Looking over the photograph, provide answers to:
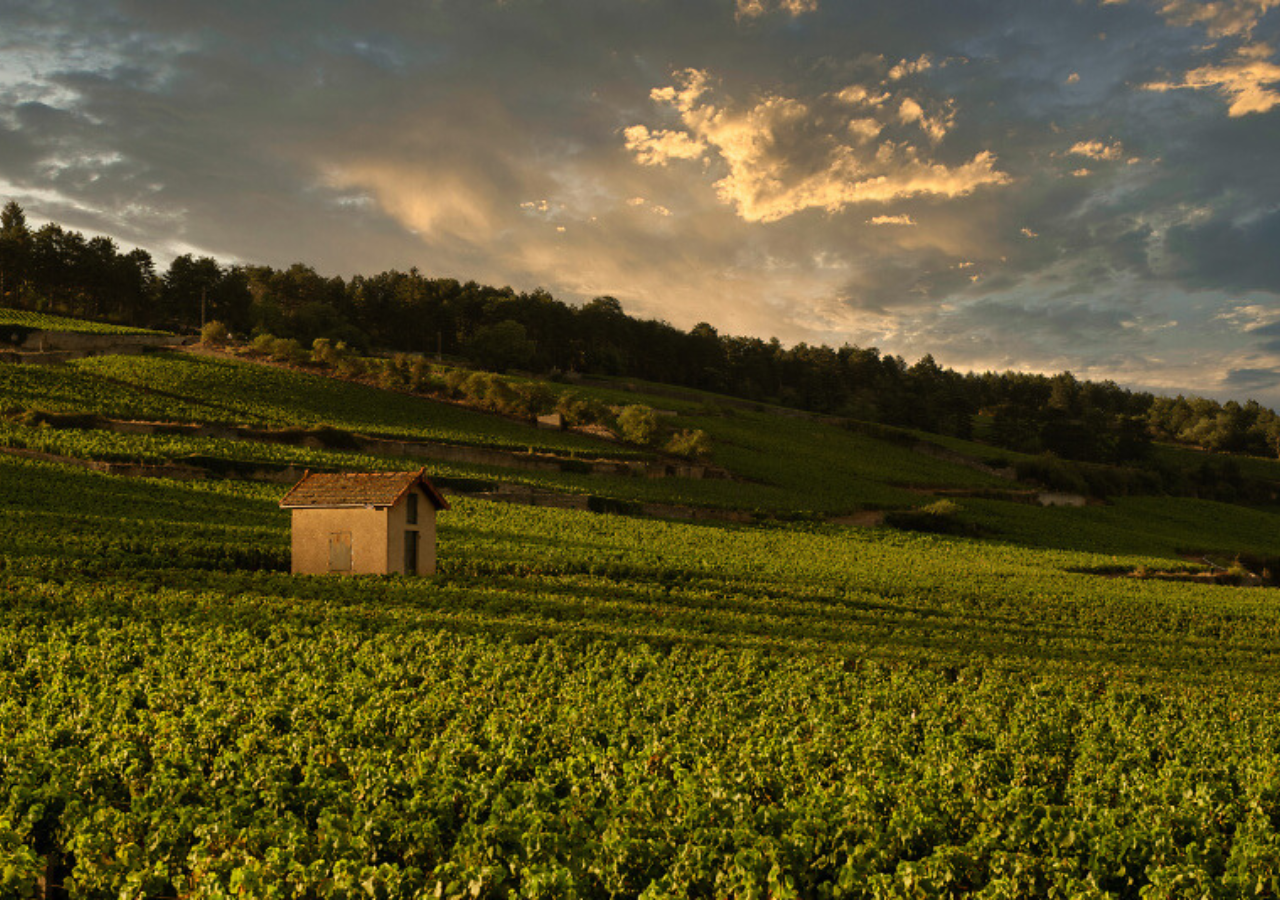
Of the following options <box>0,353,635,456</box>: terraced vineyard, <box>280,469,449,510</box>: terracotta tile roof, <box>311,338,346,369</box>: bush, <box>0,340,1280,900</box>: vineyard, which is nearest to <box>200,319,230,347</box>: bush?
<box>0,353,635,456</box>: terraced vineyard

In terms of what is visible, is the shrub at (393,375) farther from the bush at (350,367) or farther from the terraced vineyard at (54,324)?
the terraced vineyard at (54,324)

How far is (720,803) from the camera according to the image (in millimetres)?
9820

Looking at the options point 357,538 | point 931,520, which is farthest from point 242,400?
point 931,520

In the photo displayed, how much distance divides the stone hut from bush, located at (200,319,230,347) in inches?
2767

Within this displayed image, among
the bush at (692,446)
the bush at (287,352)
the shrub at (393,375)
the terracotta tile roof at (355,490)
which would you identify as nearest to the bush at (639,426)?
the bush at (692,446)

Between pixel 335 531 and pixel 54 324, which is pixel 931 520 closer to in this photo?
pixel 335 531

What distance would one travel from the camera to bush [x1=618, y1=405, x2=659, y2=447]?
8256cm

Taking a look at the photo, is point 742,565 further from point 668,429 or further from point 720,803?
point 668,429

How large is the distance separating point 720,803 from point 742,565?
32156 mm

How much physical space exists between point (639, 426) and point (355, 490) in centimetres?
5123

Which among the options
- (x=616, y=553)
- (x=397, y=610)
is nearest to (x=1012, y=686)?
(x=397, y=610)

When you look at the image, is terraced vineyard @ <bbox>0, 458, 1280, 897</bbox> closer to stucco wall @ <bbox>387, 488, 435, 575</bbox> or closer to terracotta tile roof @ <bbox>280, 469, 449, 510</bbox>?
stucco wall @ <bbox>387, 488, 435, 575</bbox>

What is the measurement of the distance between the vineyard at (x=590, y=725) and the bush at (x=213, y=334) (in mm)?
54991

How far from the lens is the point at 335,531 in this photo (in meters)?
32.9
